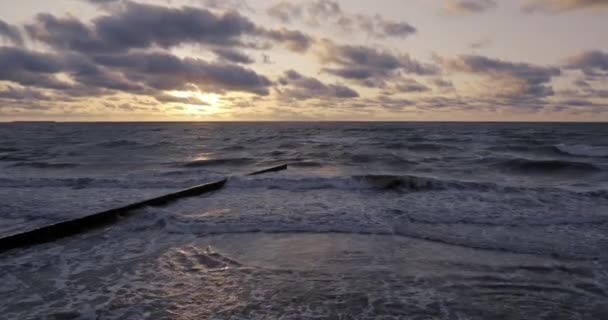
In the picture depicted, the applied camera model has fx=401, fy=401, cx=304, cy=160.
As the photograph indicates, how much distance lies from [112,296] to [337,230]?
4482 millimetres

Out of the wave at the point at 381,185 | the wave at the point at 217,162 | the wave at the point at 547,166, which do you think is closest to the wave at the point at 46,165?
the wave at the point at 217,162

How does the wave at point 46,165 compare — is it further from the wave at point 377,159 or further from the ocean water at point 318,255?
the wave at point 377,159

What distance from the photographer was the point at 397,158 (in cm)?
2512

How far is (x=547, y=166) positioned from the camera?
2130cm

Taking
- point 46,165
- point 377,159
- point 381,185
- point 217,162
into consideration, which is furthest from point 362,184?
point 46,165

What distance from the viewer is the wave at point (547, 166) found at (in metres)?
19.8

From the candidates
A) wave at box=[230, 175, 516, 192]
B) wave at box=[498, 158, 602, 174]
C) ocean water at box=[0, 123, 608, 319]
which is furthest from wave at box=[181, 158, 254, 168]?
wave at box=[498, 158, 602, 174]

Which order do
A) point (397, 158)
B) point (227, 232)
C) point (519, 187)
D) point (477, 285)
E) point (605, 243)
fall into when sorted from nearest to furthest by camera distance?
1. point (477, 285)
2. point (605, 243)
3. point (227, 232)
4. point (519, 187)
5. point (397, 158)

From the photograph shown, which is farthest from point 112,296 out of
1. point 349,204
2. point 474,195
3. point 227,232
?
point 474,195

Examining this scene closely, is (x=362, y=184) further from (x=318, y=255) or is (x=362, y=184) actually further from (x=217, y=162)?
(x=217, y=162)

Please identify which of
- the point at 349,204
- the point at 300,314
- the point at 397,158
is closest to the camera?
the point at 300,314

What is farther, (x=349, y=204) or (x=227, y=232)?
(x=349, y=204)

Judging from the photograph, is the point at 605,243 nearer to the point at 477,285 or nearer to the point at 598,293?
the point at 598,293

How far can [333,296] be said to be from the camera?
494cm
